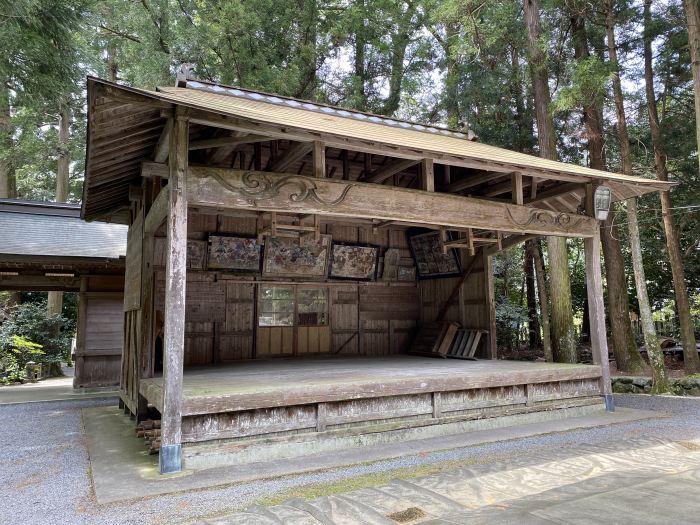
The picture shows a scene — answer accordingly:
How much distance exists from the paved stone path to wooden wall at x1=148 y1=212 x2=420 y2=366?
5.21m

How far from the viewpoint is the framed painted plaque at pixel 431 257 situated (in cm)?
998

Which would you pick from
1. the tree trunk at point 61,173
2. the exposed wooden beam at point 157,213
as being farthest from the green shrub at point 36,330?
the exposed wooden beam at point 157,213

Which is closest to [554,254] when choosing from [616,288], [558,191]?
[558,191]

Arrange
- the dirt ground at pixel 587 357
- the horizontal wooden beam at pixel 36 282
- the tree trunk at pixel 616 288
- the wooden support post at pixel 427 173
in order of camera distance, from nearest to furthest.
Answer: the wooden support post at pixel 427 173
the horizontal wooden beam at pixel 36 282
the tree trunk at pixel 616 288
the dirt ground at pixel 587 357

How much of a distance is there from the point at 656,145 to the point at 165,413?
12.2m

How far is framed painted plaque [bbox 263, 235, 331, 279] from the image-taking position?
9.09m

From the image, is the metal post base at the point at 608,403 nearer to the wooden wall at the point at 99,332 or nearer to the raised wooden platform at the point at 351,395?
the raised wooden platform at the point at 351,395

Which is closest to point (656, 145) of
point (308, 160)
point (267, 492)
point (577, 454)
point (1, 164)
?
point (308, 160)

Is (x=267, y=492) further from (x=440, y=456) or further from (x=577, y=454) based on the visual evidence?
(x=577, y=454)

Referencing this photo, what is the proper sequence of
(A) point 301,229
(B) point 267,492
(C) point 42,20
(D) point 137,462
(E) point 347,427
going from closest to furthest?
(B) point 267,492, (D) point 137,462, (E) point 347,427, (A) point 301,229, (C) point 42,20

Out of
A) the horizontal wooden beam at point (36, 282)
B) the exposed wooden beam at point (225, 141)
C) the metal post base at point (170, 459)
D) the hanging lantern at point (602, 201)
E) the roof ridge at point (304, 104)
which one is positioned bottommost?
the metal post base at point (170, 459)

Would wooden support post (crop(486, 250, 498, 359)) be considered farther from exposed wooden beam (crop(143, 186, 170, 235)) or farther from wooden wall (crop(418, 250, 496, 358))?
exposed wooden beam (crop(143, 186, 170, 235))

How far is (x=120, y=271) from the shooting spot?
10750 millimetres

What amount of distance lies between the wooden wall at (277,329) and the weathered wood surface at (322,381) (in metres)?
0.90
